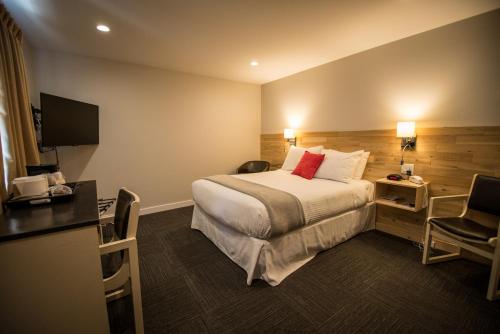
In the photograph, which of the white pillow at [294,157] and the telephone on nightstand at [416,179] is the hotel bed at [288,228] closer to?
the telephone on nightstand at [416,179]

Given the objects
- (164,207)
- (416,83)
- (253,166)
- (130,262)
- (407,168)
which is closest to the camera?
(130,262)

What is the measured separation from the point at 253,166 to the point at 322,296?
2984mm

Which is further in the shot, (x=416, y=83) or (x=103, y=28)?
(x=416, y=83)

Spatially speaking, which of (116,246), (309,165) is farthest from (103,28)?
(309,165)

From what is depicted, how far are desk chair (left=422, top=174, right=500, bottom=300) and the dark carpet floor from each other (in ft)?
0.63

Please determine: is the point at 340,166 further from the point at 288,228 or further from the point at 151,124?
the point at 151,124

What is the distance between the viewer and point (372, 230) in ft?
9.93

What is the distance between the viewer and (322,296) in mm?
1784

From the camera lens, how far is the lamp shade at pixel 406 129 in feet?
8.11

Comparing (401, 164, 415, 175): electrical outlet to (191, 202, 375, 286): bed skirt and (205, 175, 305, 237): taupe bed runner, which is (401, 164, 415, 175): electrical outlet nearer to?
(191, 202, 375, 286): bed skirt

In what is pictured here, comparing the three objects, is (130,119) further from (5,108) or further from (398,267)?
(398,267)

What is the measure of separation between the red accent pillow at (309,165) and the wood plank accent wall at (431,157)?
1.65ft

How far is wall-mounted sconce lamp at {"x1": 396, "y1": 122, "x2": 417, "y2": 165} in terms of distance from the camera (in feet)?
8.13

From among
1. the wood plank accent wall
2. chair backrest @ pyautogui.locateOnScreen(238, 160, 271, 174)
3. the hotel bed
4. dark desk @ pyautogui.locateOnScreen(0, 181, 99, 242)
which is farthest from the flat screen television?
the wood plank accent wall
